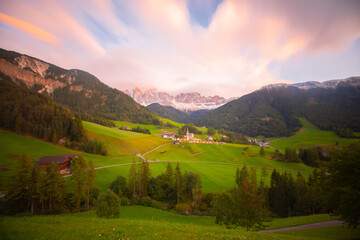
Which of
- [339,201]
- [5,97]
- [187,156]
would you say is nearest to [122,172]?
[187,156]

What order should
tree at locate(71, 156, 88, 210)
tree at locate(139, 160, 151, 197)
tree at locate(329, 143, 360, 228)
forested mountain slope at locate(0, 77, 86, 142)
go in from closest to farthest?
tree at locate(329, 143, 360, 228) → tree at locate(71, 156, 88, 210) → tree at locate(139, 160, 151, 197) → forested mountain slope at locate(0, 77, 86, 142)

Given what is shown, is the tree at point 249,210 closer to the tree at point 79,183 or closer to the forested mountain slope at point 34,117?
the tree at point 79,183

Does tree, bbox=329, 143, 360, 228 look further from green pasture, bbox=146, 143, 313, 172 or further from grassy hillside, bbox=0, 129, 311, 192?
green pasture, bbox=146, 143, 313, 172

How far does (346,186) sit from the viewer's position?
12.8m

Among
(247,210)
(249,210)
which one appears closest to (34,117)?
(247,210)

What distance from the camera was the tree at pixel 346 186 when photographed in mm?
11633

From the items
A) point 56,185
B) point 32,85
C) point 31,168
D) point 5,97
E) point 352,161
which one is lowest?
point 56,185

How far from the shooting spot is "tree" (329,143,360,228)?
38.2 feet

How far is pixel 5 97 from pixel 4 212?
7530 cm

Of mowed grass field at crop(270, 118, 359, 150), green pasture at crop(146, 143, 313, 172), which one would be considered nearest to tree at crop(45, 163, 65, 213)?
green pasture at crop(146, 143, 313, 172)

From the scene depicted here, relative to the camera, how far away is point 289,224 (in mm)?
24953

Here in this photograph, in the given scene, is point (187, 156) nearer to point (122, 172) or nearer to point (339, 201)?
point (122, 172)

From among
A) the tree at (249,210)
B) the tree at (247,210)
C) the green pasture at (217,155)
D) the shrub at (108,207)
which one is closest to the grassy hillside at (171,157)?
the green pasture at (217,155)

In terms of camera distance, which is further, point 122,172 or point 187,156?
point 187,156
